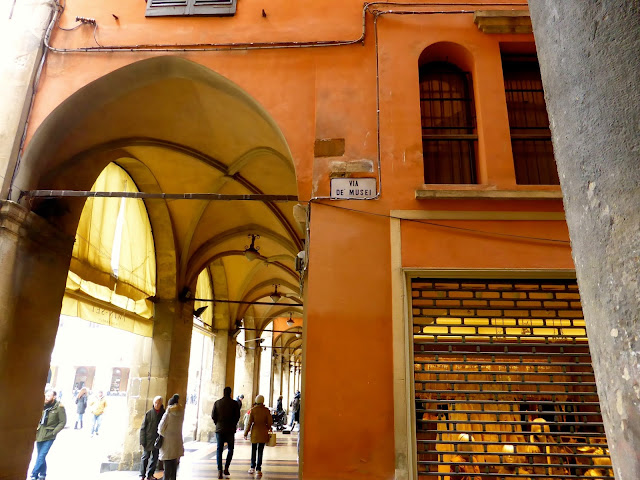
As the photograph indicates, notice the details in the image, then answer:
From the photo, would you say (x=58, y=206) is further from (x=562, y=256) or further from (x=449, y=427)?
(x=562, y=256)

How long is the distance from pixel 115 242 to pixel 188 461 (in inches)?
180

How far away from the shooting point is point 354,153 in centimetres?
505

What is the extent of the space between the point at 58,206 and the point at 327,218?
12.1ft

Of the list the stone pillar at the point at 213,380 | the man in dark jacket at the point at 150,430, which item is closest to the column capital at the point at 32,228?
the man in dark jacket at the point at 150,430

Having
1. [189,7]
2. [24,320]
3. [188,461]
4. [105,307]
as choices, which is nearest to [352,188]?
[189,7]

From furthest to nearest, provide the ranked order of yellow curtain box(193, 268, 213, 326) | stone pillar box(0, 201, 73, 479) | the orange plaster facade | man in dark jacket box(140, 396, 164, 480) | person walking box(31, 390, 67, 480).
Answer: yellow curtain box(193, 268, 213, 326)
man in dark jacket box(140, 396, 164, 480)
person walking box(31, 390, 67, 480)
stone pillar box(0, 201, 73, 479)
the orange plaster facade

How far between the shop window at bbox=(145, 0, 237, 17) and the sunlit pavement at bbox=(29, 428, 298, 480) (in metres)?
6.98

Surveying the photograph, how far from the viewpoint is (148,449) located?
273 inches

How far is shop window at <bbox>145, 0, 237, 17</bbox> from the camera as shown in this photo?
601 centimetres

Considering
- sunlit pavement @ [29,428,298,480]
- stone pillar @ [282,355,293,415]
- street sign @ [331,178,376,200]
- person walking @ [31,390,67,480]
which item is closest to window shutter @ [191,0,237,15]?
street sign @ [331,178,376,200]

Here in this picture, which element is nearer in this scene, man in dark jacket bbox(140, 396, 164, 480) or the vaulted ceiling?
the vaulted ceiling

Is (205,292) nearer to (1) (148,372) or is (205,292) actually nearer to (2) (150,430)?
(1) (148,372)

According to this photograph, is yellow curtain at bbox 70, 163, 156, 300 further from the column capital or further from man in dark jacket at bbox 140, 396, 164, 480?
man in dark jacket at bbox 140, 396, 164, 480

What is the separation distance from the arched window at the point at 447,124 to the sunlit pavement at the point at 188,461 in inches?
232
